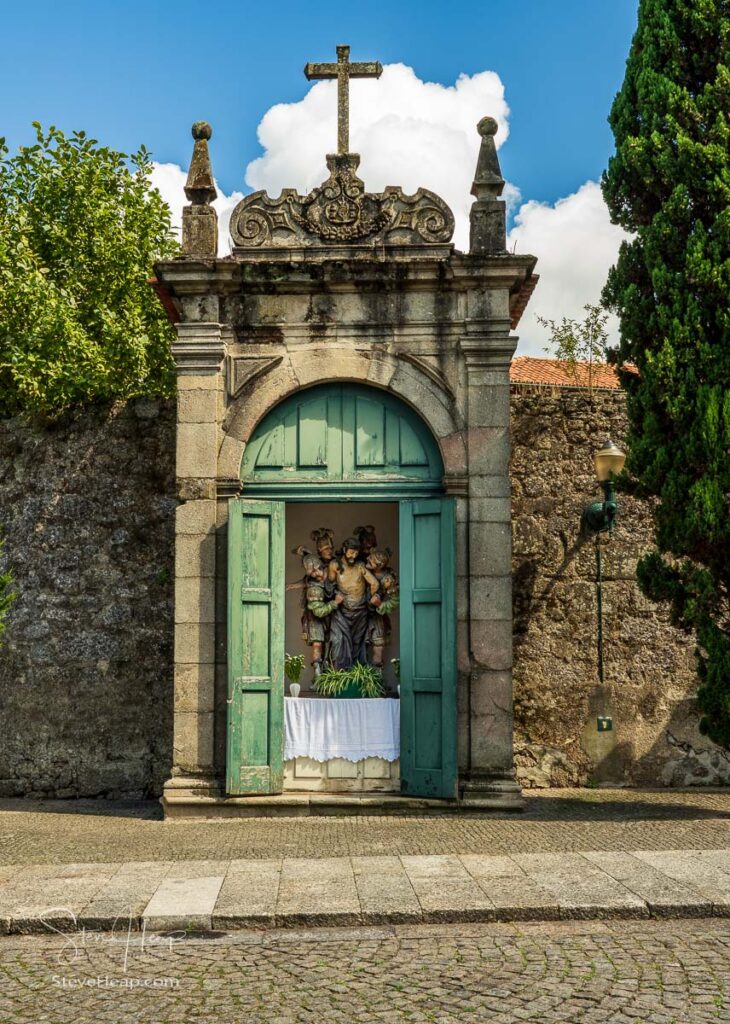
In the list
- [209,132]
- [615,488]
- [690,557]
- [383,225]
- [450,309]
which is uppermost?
[209,132]

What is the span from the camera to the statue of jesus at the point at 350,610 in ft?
31.8

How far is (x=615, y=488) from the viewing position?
9258 millimetres

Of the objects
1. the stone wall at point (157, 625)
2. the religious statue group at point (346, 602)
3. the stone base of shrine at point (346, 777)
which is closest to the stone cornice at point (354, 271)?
the stone wall at point (157, 625)

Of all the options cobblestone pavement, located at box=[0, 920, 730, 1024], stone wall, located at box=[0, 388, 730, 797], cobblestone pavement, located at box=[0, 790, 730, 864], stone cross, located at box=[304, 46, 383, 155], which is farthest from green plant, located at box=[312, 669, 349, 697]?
stone cross, located at box=[304, 46, 383, 155]

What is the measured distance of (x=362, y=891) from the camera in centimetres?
589

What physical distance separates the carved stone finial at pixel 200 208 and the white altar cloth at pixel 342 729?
3.77 meters

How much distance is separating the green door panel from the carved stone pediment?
123 centimetres

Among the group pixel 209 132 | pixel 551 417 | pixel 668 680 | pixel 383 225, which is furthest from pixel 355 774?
pixel 209 132

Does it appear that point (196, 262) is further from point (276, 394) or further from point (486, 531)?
point (486, 531)

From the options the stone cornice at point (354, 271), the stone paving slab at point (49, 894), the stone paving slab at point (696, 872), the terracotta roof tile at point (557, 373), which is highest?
the terracotta roof tile at point (557, 373)

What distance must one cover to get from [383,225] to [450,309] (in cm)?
88

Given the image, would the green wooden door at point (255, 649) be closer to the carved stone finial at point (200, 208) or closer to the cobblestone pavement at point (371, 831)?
the cobblestone pavement at point (371, 831)

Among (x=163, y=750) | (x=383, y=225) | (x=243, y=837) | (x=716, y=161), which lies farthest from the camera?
(x=163, y=750)

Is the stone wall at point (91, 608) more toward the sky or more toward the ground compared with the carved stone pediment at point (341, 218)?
more toward the ground
